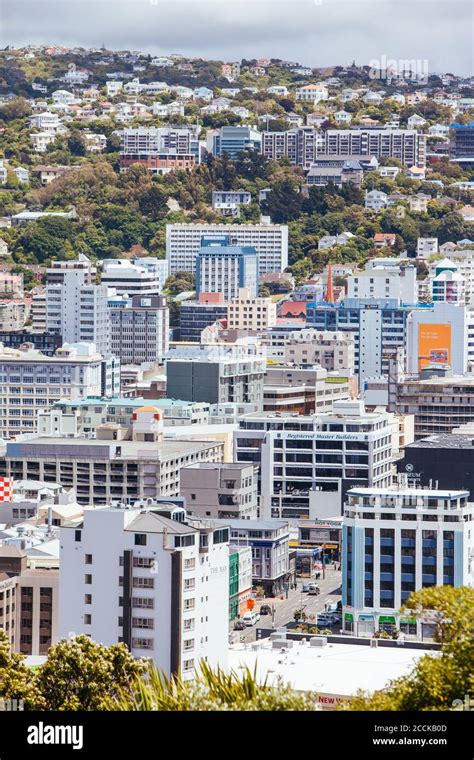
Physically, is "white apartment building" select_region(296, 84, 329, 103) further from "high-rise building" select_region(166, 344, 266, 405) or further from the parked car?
the parked car

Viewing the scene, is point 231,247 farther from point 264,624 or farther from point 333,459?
point 264,624

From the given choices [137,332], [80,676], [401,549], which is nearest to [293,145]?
→ [137,332]

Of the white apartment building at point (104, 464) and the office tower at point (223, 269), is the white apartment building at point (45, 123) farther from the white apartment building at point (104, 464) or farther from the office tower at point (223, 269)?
the white apartment building at point (104, 464)

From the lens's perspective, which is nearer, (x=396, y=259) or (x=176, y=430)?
(x=176, y=430)

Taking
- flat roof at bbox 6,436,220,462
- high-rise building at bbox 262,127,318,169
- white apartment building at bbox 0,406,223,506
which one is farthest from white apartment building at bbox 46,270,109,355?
high-rise building at bbox 262,127,318,169

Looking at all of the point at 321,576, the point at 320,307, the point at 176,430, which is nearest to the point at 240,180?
the point at 320,307

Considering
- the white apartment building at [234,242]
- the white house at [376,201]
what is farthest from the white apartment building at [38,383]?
the white house at [376,201]
